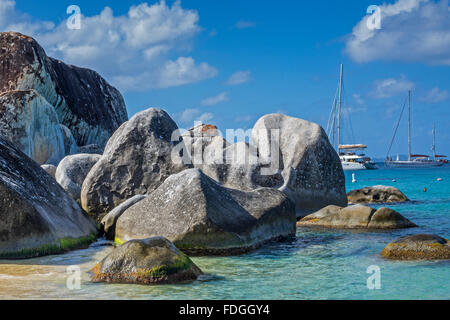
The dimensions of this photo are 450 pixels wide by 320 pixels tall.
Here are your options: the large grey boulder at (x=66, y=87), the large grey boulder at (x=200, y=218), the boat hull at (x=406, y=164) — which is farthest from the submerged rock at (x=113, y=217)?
the boat hull at (x=406, y=164)

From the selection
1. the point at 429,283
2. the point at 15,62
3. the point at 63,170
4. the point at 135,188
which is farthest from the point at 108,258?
the point at 15,62

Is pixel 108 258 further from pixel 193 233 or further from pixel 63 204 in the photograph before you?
pixel 63 204

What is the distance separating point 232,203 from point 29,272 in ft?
14.5

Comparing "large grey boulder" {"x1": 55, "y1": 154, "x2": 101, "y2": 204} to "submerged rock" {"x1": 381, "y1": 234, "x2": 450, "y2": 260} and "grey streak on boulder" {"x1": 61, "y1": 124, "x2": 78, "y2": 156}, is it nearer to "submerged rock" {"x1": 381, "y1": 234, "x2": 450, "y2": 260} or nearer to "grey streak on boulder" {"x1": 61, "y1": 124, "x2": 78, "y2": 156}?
"submerged rock" {"x1": 381, "y1": 234, "x2": 450, "y2": 260}

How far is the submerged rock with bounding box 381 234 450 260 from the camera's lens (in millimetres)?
10133

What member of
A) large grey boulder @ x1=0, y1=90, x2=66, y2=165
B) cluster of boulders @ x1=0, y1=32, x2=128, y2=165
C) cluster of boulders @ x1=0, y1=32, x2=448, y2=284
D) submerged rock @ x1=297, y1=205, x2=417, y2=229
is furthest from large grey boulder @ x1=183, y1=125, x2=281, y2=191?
cluster of boulders @ x1=0, y1=32, x2=128, y2=165

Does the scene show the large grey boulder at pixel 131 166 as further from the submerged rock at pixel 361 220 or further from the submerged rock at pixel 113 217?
the submerged rock at pixel 361 220

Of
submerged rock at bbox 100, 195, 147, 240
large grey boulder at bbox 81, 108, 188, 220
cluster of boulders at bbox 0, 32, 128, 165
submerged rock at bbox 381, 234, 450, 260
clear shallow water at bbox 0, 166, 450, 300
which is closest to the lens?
clear shallow water at bbox 0, 166, 450, 300

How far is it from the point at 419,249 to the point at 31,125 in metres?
17.0

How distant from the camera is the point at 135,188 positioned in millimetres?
14227

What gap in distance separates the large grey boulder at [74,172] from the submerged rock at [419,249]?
8554 millimetres

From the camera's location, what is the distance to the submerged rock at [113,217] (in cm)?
1265

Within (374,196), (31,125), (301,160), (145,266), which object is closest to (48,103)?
(31,125)

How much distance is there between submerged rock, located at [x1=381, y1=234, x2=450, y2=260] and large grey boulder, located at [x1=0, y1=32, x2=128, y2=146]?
69.5 ft
